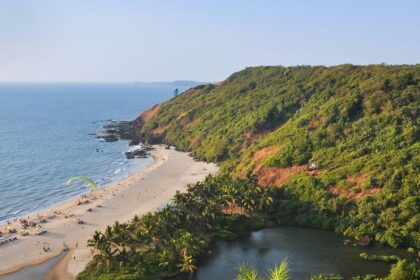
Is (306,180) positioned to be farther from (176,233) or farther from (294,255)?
(176,233)

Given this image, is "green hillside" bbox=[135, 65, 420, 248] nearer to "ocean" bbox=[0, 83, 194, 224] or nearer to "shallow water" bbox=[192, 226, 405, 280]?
"shallow water" bbox=[192, 226, 405, 280]

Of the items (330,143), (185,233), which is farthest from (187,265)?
(330,143)

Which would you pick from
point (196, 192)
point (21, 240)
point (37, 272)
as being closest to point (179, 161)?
point (196, 192)

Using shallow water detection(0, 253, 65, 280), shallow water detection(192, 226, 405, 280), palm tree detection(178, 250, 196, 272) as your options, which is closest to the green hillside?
shallow water detection(192, 226, 405, 280)

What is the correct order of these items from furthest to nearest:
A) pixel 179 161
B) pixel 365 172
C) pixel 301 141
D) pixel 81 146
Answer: pixel 81 146, pixel 179 161, pixel 301 141, pixel 365 172

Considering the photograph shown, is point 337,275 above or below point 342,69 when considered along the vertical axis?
below

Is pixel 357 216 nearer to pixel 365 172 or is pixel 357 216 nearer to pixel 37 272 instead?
pixel 365 172

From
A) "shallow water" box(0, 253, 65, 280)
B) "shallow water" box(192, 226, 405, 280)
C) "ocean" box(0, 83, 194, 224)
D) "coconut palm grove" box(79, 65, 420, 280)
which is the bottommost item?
"shallow water" box(0, 253, 65, 280)
